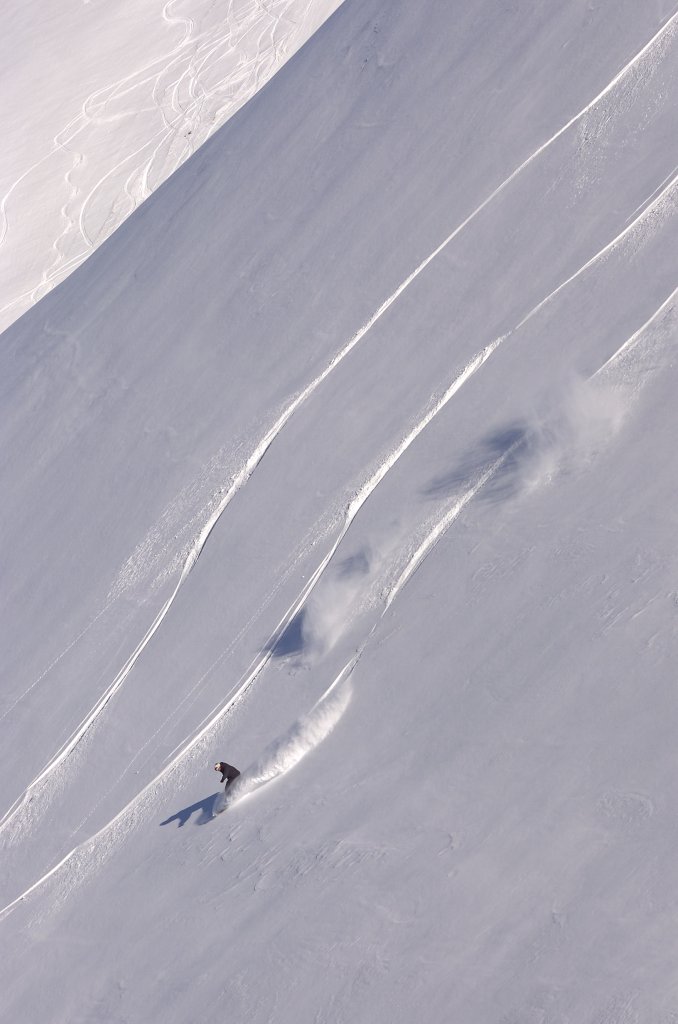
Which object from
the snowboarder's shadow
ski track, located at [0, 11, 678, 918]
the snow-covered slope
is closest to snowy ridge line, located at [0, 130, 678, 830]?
ski track, located at [0, 11, 678, 918]

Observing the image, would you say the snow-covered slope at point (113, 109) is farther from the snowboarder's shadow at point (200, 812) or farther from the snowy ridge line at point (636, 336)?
the snowboarder's shadow at point (200, 812)

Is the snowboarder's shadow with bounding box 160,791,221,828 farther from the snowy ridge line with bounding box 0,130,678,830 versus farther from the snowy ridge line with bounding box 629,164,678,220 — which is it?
the snowy ridge line with bounding box 629,164,678,220

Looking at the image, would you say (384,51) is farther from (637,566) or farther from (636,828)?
(636,828)

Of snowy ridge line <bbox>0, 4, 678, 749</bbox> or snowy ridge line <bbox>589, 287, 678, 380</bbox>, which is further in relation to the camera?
snowy ridge line <bbox>0, 4, 678, 749</bbox>

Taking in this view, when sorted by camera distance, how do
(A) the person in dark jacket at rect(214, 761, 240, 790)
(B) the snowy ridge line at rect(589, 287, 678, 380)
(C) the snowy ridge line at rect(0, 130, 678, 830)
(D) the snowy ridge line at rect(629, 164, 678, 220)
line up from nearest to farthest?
1. (A) the person in dark jacket at rect(214, 761, 240, 790)
2. (B) the snowy ridge line at rect(589, 287, 678, 380)
3. (C) the snowy ridge line at rect(0, 130, 678, 830)
4. (D) the snowy ridge line at rect(629, 164, 678, 220)

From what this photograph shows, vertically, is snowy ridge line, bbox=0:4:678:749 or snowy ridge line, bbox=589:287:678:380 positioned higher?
snowy ridge line, bbox=0:4:678:749

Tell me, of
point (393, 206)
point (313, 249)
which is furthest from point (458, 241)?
point (313, 249)
